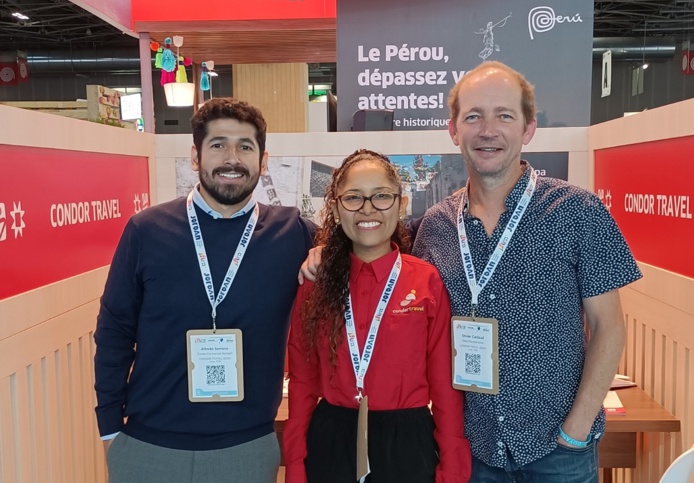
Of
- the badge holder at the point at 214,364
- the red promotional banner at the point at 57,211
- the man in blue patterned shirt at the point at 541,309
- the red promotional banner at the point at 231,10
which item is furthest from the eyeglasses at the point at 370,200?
the red promotional banner at the point at 231,10

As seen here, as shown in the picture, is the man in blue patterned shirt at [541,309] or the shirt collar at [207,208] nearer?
the man in blue patterned shirt at [541,309]

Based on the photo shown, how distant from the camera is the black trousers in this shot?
1691 mm

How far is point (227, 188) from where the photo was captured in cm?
189

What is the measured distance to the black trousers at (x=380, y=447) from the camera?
5.55ft

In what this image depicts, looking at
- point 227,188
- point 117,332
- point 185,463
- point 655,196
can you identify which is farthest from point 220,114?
point 655,196

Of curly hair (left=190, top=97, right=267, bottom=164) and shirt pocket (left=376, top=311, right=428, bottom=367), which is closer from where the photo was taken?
shirt pocket (left=376, top=311, right=428, bottom=367)

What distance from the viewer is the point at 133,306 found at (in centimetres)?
193

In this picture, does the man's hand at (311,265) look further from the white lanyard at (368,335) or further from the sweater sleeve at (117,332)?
the sweater sleeve at (117,332)

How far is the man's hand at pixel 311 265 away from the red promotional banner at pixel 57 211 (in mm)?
832

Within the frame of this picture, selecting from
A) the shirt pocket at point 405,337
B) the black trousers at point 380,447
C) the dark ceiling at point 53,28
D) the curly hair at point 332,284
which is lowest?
the black trousers at point 380,447

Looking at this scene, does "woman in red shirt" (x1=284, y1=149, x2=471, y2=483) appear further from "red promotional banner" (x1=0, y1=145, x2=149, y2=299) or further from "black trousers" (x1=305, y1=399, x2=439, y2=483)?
"red promotional banner" (x1=0, y1=145, x2=149, y2=299)

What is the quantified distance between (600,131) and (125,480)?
2322 mm

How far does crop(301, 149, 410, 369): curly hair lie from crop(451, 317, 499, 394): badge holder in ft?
1.07

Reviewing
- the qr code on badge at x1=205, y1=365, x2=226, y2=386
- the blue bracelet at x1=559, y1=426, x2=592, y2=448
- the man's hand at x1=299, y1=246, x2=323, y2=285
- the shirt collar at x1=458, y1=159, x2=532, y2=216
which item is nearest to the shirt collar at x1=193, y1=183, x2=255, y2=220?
the man's hand at x1=299, y1=246, x2=323, y2=285
